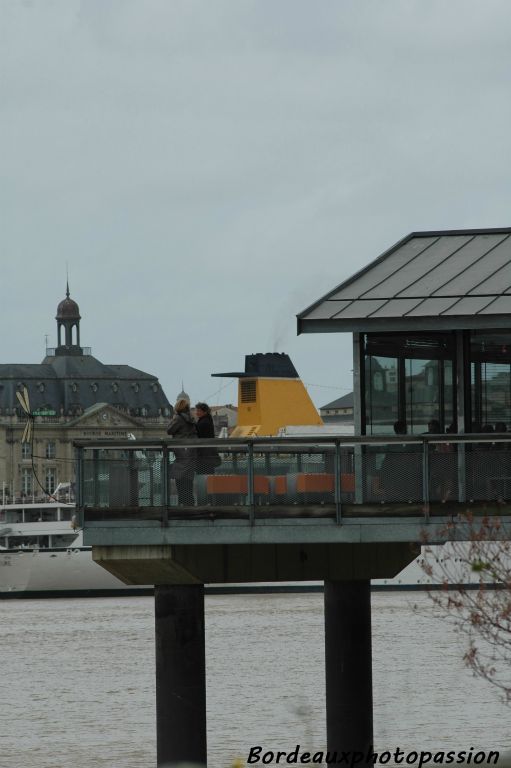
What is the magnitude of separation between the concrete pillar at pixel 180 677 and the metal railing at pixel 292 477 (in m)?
1.41

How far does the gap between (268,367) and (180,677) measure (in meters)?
44.8

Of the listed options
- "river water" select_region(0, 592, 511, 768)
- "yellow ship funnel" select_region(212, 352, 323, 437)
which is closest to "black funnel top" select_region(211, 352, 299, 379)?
"yellow ship funnel" select_region(212, 352, 323, 437)

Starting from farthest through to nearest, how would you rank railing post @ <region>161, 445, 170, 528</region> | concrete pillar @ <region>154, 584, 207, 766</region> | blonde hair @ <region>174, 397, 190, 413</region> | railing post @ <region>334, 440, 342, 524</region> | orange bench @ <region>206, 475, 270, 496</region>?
blonde hair @ <region>174, 397, 190, 413</region>, concrete pillar @ <region>154, 584, 207, 766</region>, orange bench @ <region>206, 475, 270, 496</region>, railing post @ <region>161, 445, 170, 528</region>, railing post @ <region>334, 440, 342, 524</region>

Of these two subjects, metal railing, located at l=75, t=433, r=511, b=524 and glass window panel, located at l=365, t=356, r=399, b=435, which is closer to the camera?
metal railing, located at l=75, t=433, r=511, b=524

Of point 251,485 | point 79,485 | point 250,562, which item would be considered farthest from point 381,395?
point 79,485

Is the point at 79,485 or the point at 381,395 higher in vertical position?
the point at 381,395

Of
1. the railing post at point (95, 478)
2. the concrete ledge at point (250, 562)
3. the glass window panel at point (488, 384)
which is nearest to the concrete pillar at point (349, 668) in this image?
the concrete ledge at point (250, 562)

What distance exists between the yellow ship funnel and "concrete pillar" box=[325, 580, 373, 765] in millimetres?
39359

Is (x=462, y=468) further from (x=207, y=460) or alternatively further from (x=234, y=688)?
(x=234, y=688)

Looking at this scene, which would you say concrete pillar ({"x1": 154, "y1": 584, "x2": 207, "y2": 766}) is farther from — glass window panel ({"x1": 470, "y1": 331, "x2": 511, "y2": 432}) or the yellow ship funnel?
the yellow ship funnel

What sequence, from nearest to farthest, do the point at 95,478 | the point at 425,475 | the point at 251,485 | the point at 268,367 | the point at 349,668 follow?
the point at 425,475
the point at 251,485
the point at 95,478
the point at 349,668
the point at 268,367

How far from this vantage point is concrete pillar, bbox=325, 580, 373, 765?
1006 inches

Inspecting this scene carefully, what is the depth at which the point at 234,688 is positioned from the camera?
155 feet

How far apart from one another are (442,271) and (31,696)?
27.0 m
